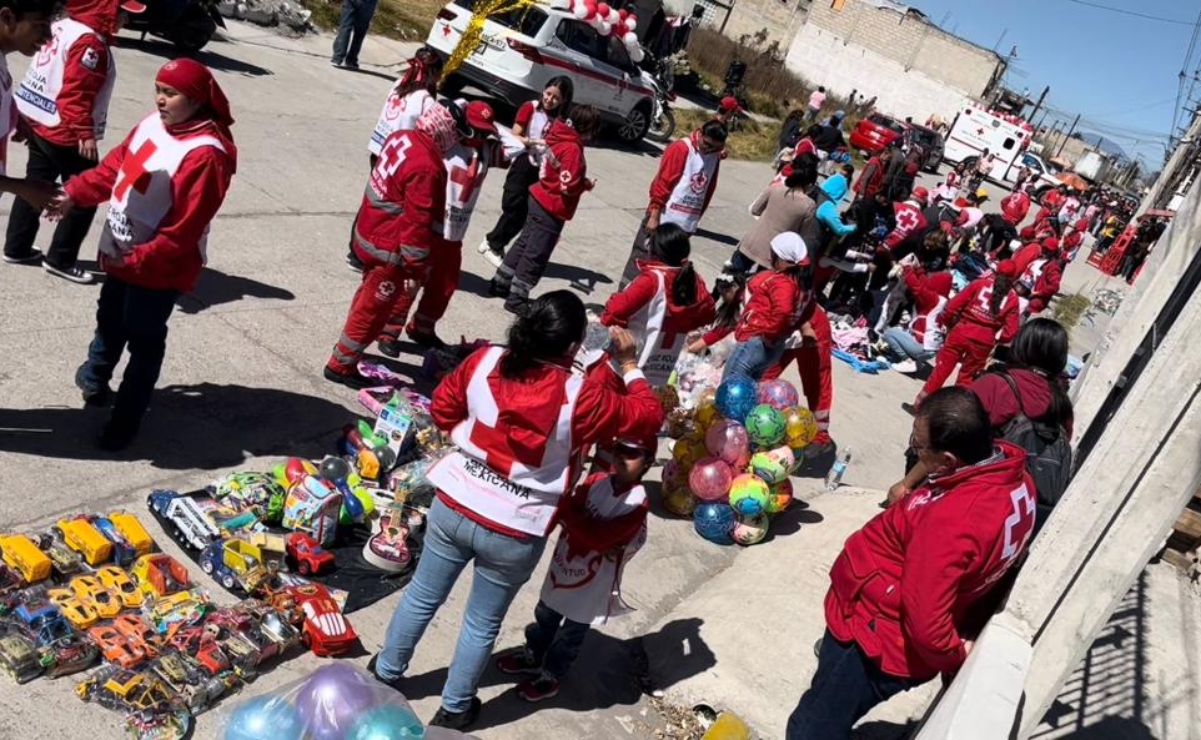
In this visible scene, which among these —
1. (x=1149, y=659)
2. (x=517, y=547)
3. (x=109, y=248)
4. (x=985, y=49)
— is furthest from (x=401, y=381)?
(x=985, y=49)

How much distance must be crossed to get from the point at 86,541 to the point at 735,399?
393 cm

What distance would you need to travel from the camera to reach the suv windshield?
1510 centimetres

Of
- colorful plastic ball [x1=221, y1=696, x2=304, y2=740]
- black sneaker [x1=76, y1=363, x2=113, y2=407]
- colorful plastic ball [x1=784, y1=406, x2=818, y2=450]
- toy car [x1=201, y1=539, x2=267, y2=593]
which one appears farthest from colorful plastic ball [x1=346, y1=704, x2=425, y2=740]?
colorful plastic ball [x1=784, y1=406, x2=818, y2=450]

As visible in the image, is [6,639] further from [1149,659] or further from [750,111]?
[750,111]

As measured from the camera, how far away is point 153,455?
196 inches

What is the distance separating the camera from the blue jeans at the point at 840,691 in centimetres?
357

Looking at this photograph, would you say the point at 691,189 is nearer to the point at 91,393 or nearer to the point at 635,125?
the point at 91,393

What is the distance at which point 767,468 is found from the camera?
21.0 feet

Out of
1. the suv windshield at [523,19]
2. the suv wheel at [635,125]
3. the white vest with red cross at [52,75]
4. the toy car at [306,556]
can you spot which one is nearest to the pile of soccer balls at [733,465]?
the toy car at [306,556]

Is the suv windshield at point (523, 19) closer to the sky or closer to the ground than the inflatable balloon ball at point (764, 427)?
closer to the sky

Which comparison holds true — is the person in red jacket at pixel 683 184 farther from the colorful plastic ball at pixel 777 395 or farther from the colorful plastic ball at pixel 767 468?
the colorful plastic ball at pixel 767 468

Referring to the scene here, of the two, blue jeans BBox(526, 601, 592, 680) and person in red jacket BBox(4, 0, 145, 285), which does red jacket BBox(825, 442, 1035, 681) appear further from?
person in red jacket BBox(4, 0, 145, 285)

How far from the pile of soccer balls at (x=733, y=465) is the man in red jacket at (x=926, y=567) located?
Answer: 2441 mm

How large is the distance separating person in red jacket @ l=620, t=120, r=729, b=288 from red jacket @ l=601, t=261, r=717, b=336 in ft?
7.67
